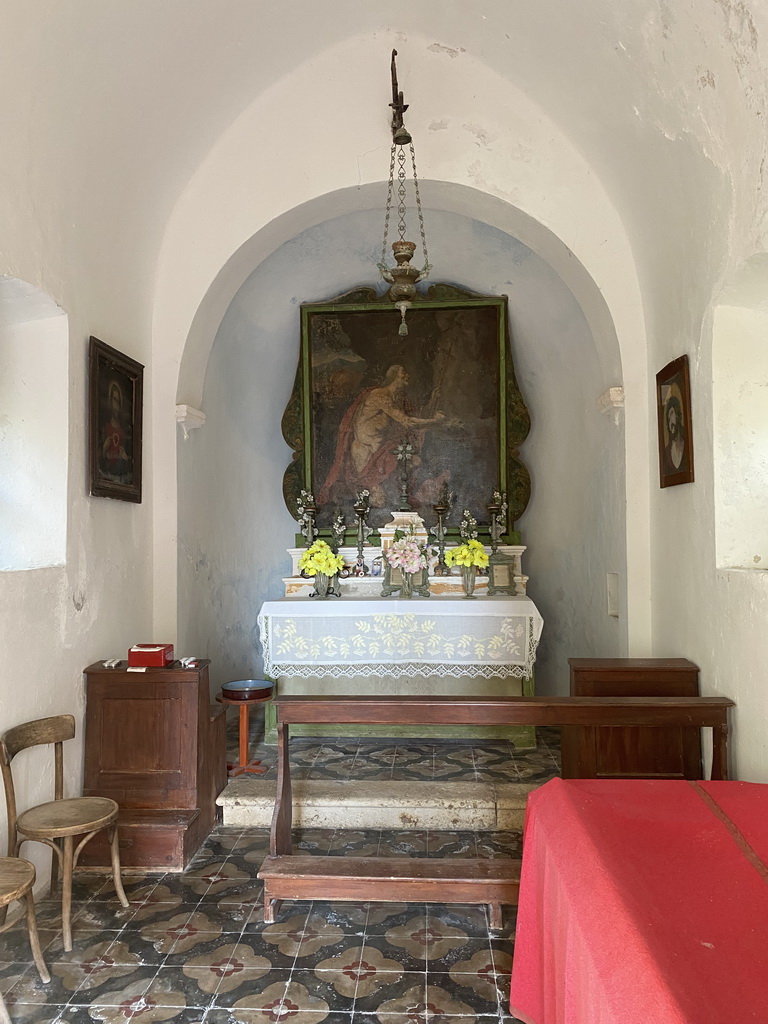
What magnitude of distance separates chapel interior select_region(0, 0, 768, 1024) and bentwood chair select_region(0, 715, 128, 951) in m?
0.14

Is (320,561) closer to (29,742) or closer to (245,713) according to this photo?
(245,713)

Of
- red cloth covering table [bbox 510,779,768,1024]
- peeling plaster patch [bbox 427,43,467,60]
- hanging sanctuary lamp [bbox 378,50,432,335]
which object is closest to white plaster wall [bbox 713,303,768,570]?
red cloth covering table [bbox 510,779,768,1024]

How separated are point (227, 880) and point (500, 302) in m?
5.45

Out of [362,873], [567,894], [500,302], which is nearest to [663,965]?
[567,894]

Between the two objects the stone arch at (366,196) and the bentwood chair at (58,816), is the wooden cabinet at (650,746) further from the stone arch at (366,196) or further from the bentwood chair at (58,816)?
the bentwood chair at (58,816)

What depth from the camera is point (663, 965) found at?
1.60 meters

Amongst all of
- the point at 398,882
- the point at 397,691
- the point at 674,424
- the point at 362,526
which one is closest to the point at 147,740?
the point at 398,882

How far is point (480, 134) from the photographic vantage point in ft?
17.0

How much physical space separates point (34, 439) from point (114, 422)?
0.60 metres

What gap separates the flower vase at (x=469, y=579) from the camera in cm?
597

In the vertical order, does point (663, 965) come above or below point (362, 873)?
above

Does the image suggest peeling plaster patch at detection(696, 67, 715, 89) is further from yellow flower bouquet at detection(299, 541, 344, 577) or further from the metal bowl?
the metal bowl

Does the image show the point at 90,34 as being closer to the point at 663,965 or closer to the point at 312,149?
the point at 312,149

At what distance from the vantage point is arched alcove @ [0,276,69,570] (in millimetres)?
4078
